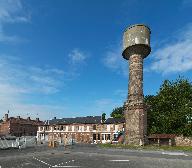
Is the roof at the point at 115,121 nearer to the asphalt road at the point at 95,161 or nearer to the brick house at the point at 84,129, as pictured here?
the brick house at the point at 84,129

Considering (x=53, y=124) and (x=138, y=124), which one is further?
(x=53, y=124)

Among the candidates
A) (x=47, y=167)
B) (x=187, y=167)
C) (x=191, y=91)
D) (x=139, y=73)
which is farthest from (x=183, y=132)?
(x=47, y=167)

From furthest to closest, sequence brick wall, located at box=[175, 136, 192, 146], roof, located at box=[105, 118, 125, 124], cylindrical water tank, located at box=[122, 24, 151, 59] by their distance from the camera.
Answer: roof, located at box=[105, 118, 125, 124]
cylindrical water tank, located at box=[122, 24, 151, 59]
brick wall, located at box=[175, 136, 192, 146]

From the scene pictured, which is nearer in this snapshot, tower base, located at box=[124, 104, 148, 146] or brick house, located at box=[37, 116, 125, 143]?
tower base, located at box=[124, 104, 148, 146]

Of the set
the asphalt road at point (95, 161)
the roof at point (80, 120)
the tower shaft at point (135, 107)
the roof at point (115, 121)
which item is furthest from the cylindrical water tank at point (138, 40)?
the roof at point (80, 120)

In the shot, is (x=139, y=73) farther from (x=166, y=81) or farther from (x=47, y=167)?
(x=47, y=167)

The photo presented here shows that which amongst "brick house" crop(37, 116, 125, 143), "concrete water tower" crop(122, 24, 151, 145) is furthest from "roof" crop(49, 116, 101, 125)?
"concrete water tower" crop(122, 24, 151, 145)

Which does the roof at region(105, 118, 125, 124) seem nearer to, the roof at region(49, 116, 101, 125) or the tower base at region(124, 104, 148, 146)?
the roof at region(49, 116, 101, 125)

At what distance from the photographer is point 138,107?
44281mm

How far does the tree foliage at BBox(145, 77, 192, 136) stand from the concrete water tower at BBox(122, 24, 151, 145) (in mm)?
4623

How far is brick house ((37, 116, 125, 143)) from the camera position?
6544 centimetres

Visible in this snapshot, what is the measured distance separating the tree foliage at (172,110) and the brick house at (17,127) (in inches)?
2124

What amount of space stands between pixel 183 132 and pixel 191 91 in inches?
362

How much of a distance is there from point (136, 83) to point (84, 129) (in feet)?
97.4
